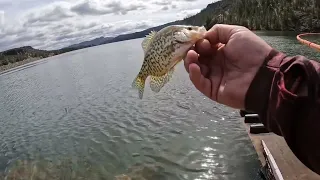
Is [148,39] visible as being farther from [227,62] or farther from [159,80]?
[227,62]

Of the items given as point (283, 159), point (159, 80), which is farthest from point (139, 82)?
point (283, 159)

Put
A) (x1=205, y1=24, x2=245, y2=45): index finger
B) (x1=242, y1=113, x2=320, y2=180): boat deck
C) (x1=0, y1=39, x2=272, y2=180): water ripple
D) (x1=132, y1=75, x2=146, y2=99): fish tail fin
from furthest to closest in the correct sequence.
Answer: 1. (x1=0, y1=39, x2=272, y2=180): water ripple
2. (x1=242, y1=113, x2=320, y2=180): boat deck
3. (x1=132, y1=75, x2=146, y2=99): fish tail fin
4. (x1=205, y1=24, x2=245, y2=45): index finger

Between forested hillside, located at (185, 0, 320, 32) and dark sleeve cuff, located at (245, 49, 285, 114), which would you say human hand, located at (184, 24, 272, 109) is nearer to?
dark sleeve cuff, located at (245, 49, 285, 114)

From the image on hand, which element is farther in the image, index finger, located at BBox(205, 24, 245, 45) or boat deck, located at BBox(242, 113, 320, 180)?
boat deck, located at BBox(242, 113, 320, 180)

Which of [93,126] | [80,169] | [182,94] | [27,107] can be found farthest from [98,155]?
[27,107]

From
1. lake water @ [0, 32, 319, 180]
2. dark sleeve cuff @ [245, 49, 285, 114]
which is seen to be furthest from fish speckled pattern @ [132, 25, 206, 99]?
lake water @ [0, 32, 319, 180]

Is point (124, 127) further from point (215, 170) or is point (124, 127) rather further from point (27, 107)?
point (27, 107)
